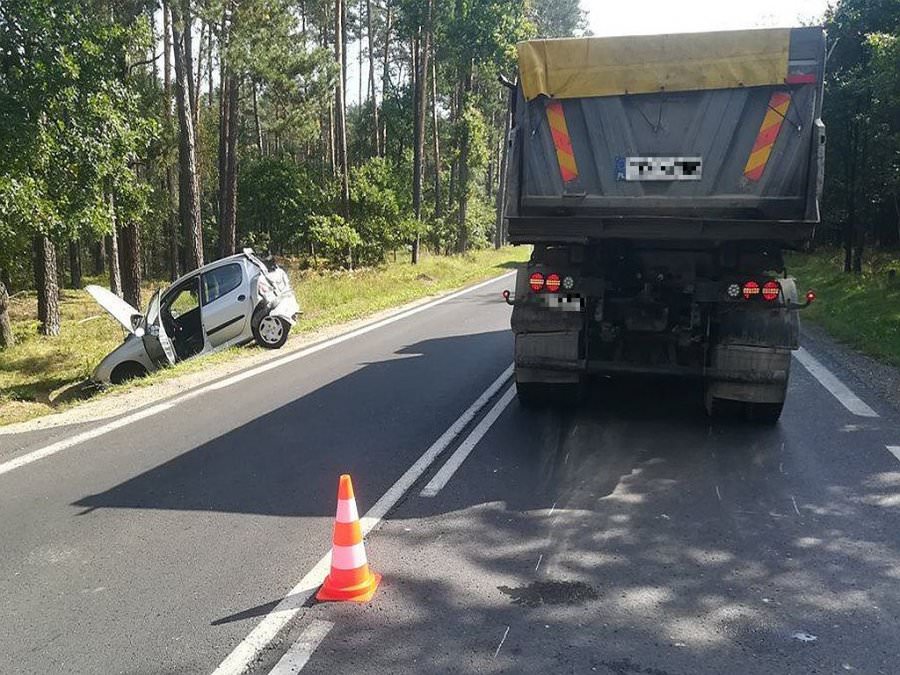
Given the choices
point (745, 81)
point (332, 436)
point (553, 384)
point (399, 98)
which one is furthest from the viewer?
point (399, 98)

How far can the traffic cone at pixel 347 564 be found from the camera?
366 centimetres

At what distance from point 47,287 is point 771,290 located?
17531 millimetres

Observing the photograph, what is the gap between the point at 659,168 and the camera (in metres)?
6.23

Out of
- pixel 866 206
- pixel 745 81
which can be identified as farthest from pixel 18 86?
pixel 866 206

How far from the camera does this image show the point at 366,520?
4.63 m

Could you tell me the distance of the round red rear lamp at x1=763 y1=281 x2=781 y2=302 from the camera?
6.19m

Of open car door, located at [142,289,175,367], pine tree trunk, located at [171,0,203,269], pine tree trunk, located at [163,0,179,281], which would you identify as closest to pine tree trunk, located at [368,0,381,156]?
pine tree trunk, located at [163,0,179,281]

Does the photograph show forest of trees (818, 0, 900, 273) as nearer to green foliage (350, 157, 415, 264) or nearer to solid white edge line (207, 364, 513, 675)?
solid white edge line (207, 364, 513, 675)

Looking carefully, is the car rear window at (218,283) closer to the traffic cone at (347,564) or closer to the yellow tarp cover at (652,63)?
the yellow tarp cover at (652,63)

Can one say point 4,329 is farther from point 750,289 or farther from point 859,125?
point 859,125

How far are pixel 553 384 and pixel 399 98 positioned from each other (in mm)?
42654

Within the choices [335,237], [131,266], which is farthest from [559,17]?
[131,266]

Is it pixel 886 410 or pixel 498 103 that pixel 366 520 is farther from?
pixel 498 103

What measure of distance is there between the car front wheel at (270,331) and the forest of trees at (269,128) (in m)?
4.33
